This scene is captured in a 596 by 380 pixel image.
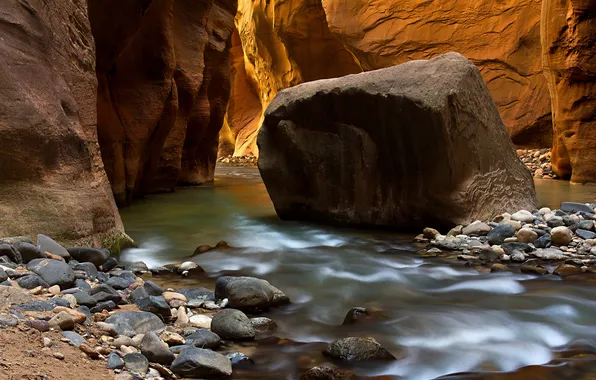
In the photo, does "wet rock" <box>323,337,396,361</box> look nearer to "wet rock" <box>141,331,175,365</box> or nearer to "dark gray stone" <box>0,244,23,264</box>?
"wet rock" <box>141,331,175,365</box>

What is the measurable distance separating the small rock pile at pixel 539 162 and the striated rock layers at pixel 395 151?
751 centimetres

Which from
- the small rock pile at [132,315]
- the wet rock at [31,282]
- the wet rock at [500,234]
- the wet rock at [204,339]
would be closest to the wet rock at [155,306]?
the small rock pile at [132,315]

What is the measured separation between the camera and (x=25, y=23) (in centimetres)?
352

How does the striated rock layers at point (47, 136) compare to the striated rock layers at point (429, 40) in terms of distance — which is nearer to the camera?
the striated rock layers at point (47, 136)

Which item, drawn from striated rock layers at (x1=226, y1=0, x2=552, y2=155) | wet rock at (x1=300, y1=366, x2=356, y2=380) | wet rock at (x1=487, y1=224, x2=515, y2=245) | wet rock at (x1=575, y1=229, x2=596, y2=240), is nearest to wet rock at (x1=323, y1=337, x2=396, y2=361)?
wet rock at (x1=300, y1=366, x2=356, y2=380)

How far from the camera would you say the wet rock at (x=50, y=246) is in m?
3.03

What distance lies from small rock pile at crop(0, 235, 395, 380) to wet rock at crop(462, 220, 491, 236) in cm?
217

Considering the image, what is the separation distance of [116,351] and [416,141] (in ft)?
11.9

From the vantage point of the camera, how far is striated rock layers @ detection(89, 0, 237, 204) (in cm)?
682

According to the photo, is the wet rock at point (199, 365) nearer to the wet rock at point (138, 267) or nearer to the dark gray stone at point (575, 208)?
the wet rock at point (138, 267)

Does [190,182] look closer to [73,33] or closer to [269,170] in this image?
[269,170]

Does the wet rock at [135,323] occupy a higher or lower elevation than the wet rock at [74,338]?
lower

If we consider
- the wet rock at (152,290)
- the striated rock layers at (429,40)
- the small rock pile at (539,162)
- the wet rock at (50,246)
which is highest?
the striated rock layers at (429,40)

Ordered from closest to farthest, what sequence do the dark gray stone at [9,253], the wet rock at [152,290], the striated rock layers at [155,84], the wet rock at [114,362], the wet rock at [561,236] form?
the wet rock at [114,362] → the dark gray stone at [9,253] → the wet rock at [152,290] → the wet rock at [561,236] → the striated rock layers at [155,84]
